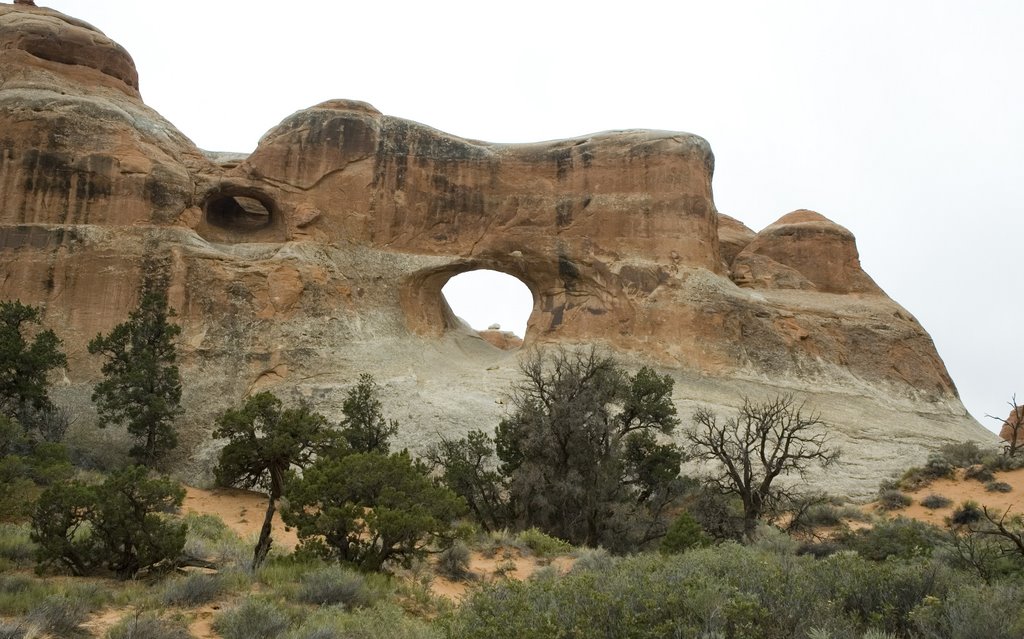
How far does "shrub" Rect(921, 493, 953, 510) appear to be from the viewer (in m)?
19.9

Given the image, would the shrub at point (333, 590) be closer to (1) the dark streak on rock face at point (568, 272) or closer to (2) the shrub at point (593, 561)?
(2) the shrub at point (593, 561)

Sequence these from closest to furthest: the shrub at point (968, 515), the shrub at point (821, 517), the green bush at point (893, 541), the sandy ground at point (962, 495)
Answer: the green bush at point (893, 541) → the shrub at point (968, 515) → the shrub at point (821, 517) → the sandy ground at point (962, 495)

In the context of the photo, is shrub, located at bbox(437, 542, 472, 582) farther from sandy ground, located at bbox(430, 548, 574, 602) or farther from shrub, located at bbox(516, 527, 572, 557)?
shrub, located at bbox(516, 527, 572, 557)

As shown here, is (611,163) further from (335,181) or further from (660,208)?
(335,181)

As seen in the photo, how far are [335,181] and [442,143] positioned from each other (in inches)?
205

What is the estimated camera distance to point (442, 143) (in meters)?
33.7

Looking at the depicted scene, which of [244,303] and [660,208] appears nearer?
[244,303]

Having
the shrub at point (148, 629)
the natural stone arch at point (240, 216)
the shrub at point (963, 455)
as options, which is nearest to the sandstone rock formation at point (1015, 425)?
the shrub at point (963, 455)

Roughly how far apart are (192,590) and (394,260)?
25.1 metres

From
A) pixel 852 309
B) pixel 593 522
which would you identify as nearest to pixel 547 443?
pixel 593 522

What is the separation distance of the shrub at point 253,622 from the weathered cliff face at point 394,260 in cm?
1729

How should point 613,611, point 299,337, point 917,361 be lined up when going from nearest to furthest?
point 613,611, point 299,337, point 917,361

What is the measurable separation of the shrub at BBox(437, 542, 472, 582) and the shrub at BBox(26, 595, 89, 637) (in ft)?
17.5

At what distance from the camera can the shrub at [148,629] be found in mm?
6254
